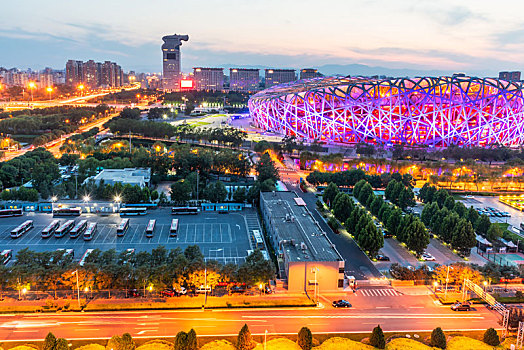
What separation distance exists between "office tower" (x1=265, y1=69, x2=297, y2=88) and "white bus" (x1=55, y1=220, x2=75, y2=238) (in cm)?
14894

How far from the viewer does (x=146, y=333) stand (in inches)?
752

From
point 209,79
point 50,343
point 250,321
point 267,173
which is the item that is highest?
point 209,79

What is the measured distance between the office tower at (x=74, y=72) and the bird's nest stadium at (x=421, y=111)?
14132 centimetres

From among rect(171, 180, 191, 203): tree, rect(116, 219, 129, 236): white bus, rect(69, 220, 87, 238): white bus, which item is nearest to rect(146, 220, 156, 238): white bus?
rect(116, 219, 129, 236): white bus

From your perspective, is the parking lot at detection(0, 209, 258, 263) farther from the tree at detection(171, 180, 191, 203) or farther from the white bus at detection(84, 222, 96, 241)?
the tree at detection(171, 180, 191, 203)

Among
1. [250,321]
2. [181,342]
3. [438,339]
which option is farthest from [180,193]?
[438,339]

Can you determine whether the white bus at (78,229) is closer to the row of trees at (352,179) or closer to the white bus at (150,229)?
the white bus at (150,229)

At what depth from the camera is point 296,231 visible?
27938 mm

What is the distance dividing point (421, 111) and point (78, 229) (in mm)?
52064

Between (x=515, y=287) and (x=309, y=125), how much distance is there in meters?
47.7

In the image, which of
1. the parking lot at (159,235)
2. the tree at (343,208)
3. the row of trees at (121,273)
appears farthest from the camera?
the tree at (343,208)

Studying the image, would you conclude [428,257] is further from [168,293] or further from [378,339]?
[168,293]

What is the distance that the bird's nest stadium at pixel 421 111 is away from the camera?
63844 millimetres

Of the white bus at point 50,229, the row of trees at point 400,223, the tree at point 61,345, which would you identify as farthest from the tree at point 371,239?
the white bus at point 50,229
